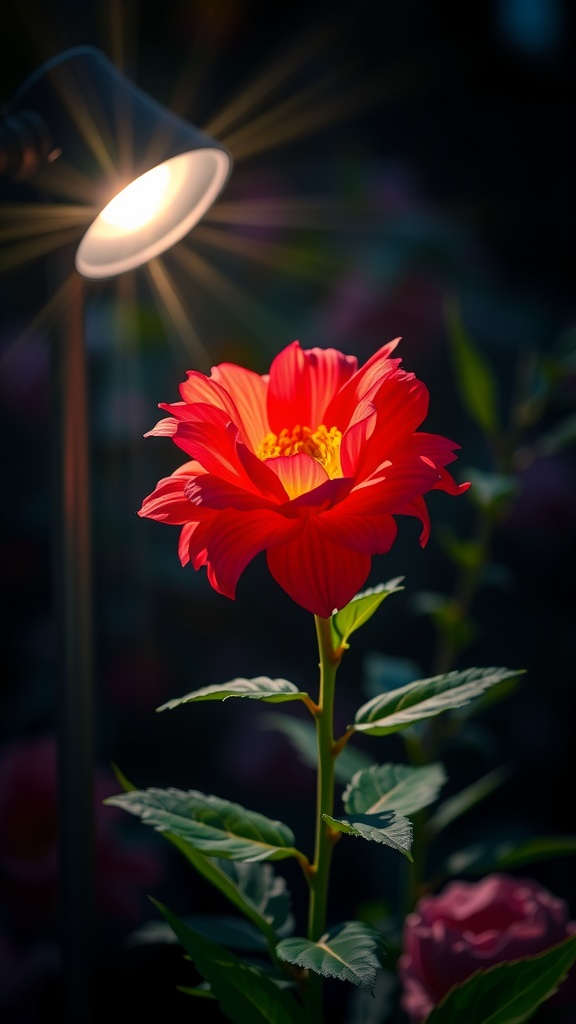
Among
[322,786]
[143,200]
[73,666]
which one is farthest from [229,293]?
[322,786]

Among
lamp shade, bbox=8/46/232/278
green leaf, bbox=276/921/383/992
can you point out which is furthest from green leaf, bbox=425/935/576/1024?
lamp shade, bbox=8/46/232/278

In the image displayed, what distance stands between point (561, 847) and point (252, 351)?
27.6 inches

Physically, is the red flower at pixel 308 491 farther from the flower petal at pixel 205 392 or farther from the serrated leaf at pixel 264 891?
the serrated leaf at pixel 264 891

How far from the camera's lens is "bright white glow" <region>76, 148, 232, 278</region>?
18.1 inches

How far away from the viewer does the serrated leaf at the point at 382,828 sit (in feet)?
1.03

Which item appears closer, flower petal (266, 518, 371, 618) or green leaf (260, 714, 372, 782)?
flower petal (266, 518, 371, 618)

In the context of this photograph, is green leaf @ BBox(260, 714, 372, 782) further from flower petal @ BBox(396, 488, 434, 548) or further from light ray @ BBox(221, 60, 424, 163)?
light ray @ BBox(221, 60, 424, 163)

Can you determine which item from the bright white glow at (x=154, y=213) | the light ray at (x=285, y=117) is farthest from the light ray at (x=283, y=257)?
the bright white glow at (x=154, y=213)

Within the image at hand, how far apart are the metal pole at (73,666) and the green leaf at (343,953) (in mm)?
148

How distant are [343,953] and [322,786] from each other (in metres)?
0.06

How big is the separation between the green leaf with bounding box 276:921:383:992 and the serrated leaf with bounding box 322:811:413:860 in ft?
0.14

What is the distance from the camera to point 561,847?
A: 505 mm

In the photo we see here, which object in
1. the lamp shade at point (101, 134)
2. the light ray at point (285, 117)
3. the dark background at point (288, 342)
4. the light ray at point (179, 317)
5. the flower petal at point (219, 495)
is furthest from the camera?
the light ray at point (285, 117)

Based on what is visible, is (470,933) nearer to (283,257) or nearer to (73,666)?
(73,666)
